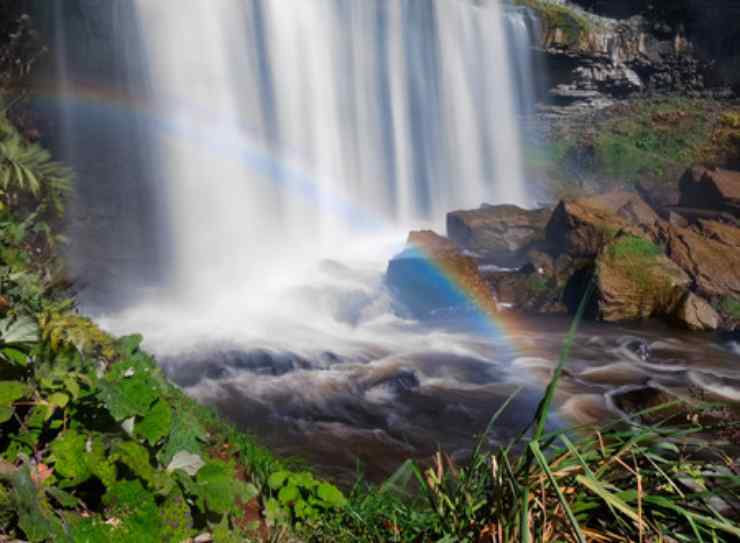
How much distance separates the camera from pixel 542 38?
68.3ft

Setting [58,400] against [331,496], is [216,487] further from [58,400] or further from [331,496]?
[331,496]

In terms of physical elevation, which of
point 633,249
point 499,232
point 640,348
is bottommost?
point 640,348

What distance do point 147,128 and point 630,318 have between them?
932 centimetres

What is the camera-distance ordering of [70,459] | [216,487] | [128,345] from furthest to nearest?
[128,345] < [216,487] < [70,459]

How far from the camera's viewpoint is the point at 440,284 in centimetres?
1116

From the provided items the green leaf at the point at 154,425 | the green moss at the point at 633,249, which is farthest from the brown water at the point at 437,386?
the green leaf at the point at 154,425

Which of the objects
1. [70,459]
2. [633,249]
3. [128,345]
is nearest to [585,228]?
[633,249]

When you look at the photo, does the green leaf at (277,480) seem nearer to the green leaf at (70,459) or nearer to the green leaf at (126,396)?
the green leaf at (126,396)

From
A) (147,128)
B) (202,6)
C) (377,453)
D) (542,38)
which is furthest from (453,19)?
(377,453)

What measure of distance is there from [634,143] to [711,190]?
7.90 meters

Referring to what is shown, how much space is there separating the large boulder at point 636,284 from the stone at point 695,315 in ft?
0.38

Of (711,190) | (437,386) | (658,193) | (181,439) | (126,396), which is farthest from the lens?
(658,193)

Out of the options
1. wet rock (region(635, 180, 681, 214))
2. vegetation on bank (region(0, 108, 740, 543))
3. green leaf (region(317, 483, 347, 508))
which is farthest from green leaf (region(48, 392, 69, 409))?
wet rock (region(635, 180, 681, 214))

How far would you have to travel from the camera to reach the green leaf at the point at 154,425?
2.17 m
